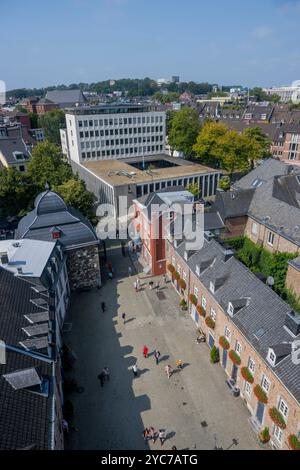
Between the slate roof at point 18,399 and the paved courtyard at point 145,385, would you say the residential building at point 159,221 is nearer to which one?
the paved courtyard at point 145,385

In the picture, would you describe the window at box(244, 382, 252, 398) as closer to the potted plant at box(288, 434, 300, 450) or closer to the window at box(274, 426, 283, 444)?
the window at box(274, 426, 283, 444)

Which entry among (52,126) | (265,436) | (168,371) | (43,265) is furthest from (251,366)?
(52,126)

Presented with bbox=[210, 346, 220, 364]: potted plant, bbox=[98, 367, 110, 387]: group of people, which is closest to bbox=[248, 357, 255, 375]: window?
bbox=[210, 346, 220, 364]: potted plant

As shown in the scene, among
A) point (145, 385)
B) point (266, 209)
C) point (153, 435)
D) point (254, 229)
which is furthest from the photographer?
point (254, 229)

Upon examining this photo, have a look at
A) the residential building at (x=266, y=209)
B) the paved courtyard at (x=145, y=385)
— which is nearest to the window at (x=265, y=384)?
the paved courtyard at (x=145, y=385)

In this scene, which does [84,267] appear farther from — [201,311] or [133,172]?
[133,172]

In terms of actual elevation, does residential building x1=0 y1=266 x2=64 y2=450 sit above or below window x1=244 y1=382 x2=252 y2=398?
above

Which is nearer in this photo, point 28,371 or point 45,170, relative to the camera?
point 28,371
